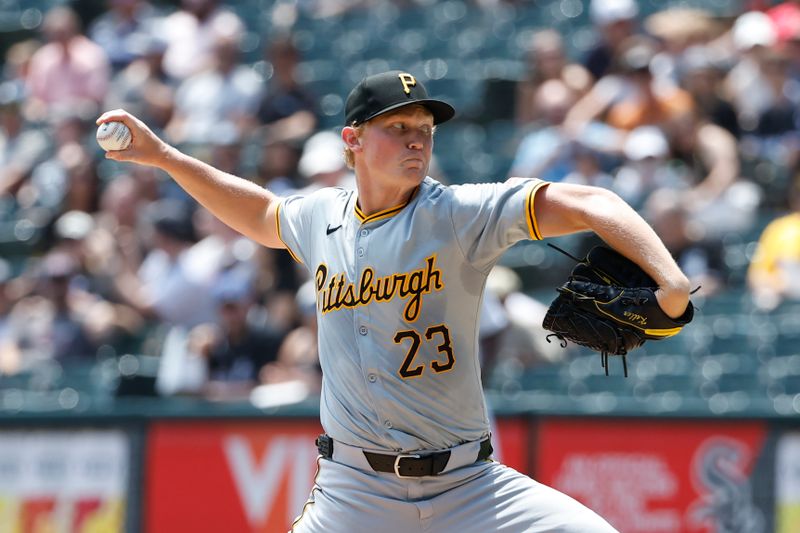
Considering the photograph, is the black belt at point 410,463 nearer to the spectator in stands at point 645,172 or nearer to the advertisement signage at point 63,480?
the advertisement signage at point 63,480

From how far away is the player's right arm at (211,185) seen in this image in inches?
187

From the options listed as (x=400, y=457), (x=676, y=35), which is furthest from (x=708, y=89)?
(x=400, y=457)

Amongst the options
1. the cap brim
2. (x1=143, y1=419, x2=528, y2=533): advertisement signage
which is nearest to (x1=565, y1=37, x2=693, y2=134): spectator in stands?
(x1=143, y1=419, x2=528, y2=533): advertisement signage

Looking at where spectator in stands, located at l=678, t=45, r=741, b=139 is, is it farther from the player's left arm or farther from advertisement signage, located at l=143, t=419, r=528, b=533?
the player's left arm

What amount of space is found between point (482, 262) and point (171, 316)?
5.65 m

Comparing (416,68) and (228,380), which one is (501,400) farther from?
(416,68)

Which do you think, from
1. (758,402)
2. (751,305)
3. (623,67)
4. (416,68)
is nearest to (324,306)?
(758,402)

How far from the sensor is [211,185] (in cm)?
480

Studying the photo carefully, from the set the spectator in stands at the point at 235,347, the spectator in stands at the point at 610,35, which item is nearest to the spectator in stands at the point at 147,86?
the spectator in stands at the point at 235,347

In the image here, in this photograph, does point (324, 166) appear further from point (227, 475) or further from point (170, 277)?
point (227, 475)

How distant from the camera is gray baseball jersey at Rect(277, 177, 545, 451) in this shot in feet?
14.2

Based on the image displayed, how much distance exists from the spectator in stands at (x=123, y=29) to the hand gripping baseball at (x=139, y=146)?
322 inches

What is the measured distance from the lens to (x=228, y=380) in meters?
8.75

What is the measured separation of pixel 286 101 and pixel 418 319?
700cm
